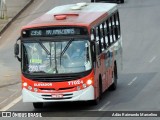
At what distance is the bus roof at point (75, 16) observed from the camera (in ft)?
78.9

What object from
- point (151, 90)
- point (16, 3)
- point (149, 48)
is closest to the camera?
point (151, 90)

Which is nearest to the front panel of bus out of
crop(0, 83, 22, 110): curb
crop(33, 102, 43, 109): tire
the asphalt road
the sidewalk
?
the asphalt road

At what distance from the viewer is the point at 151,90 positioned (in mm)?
27719

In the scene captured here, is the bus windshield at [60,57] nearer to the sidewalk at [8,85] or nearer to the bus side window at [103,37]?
the bus side window at [103,37]

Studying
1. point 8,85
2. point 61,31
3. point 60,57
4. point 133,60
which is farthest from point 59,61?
point 133,60

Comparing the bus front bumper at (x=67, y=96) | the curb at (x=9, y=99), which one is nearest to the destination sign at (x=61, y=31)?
the bus front bumper at (x=67, y=96)

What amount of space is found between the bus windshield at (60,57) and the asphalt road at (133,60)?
1372 millimetres

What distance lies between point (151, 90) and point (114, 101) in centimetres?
253

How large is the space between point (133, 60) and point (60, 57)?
40.2 feet

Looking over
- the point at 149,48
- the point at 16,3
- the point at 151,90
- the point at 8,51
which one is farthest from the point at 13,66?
the point at 16,3

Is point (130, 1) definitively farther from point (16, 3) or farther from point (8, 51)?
point (8, 51)

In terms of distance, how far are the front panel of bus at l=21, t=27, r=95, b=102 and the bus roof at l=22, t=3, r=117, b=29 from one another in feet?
0.74

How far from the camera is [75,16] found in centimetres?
2514

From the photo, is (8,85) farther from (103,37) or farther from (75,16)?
(75,16)
